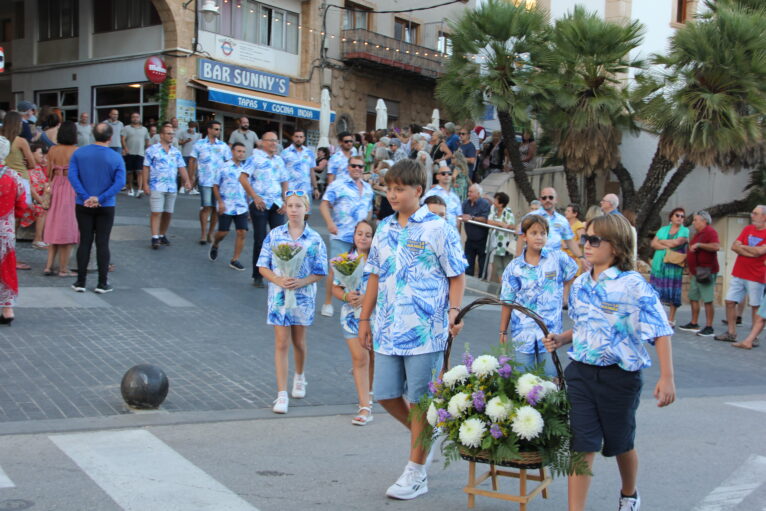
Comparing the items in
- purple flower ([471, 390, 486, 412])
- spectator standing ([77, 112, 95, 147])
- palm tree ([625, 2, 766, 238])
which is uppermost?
palm tree ([625, 2, 766, 238])

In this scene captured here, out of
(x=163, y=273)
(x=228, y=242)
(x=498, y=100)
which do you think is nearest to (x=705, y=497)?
(x=163, y=273)

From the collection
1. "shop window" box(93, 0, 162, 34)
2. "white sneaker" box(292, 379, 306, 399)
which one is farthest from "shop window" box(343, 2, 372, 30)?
"white sneaker" box(292, 379, 306, 399)

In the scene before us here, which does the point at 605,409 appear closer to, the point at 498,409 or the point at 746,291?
the point at 498,409

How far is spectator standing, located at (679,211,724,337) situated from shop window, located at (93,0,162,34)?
63.5 feet

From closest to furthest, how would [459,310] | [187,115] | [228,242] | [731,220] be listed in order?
[459,310], [228,242], [731,220], [187,115]

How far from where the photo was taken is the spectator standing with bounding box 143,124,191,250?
13.1 metres

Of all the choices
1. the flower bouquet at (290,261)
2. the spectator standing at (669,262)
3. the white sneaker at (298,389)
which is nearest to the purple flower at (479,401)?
the flower bouquet at (290,261)

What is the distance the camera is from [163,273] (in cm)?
1188

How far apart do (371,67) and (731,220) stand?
1586 centimetres

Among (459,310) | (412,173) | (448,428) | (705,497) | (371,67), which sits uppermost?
(371,67)

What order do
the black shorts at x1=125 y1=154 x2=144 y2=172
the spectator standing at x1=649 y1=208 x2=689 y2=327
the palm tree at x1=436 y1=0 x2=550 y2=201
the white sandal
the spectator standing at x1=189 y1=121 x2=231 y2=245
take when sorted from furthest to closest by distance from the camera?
the black shorts at x1=125 y1=154 x2=144 y2=172, the palm tree at x1=436 y1=0 x2=550 y2=201, the spectator standing at x1=189 y1=121 x2=231 y2=245, the spectator standing at x1=649 y1=208 x2=689 y2=327, the white sandal

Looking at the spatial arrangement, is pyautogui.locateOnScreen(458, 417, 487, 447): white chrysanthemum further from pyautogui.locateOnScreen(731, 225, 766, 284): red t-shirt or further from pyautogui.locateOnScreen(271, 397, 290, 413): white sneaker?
pyautogui.locateOnScreen(731, 225, 766, 284): red t-shirt

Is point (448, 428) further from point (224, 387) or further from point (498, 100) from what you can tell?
point (498, 100)

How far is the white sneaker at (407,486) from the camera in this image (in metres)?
4.79
